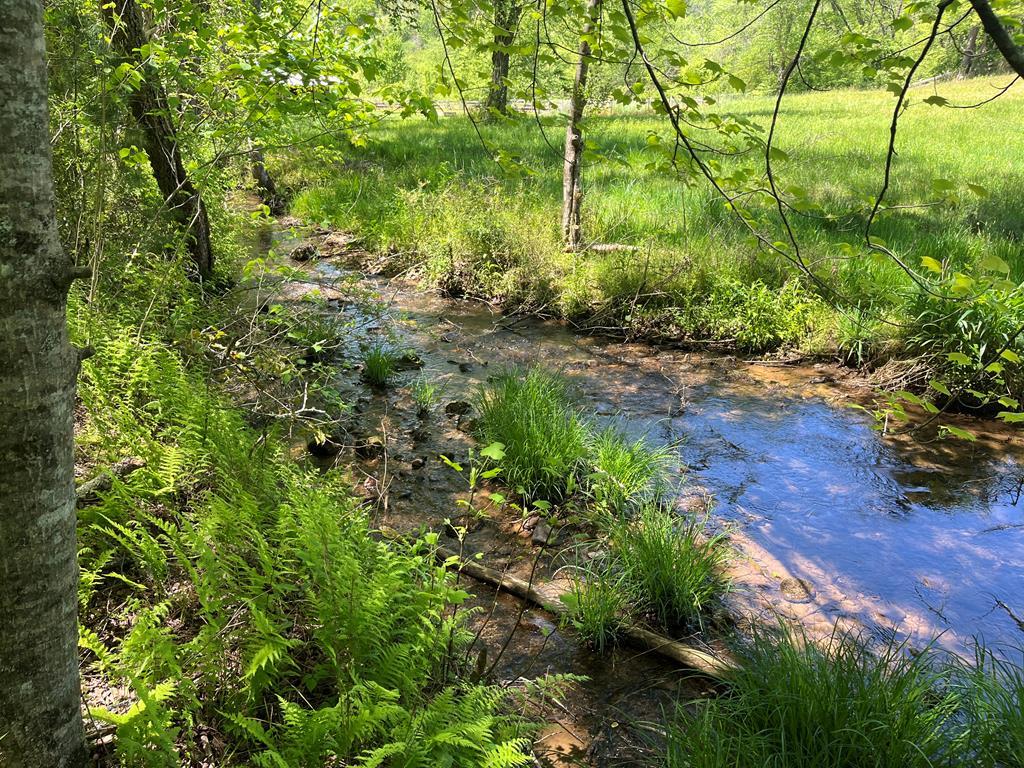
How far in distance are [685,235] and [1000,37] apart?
7.60 metres

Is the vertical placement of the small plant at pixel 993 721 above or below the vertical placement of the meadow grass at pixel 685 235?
below

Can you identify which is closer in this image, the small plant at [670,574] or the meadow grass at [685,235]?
the small plant at [670,574]

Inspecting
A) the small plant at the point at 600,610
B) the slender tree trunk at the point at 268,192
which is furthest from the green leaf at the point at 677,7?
the slender tree trunk at the point at 268,192

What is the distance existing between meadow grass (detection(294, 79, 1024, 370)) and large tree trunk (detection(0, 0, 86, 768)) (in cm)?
230

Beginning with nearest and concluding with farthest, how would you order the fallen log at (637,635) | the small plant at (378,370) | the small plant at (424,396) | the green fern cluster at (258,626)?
the green fern cluster at (258,626) < the fallen log at (637,635) < the small plant at (424,396) < the small plant at (378,370)

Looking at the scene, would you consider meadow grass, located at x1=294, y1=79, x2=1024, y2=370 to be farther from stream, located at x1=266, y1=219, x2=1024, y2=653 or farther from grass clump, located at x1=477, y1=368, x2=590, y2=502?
grass clump, located at x1=477, y1=368, x2=590, y2=502

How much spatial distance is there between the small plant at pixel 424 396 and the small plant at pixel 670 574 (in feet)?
8.97

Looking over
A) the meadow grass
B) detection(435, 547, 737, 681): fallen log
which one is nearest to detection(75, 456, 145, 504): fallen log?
detection(435, 547, 737, 681): fallen log

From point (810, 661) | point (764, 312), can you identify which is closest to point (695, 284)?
point (764, 312)

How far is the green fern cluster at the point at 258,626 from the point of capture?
2039mm

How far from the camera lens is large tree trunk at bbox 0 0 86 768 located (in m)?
1.31

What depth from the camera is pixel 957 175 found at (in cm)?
1201

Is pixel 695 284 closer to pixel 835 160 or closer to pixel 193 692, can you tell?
pixel 193 692

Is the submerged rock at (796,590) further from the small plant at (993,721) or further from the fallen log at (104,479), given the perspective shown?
the fallen log at (104,479)
